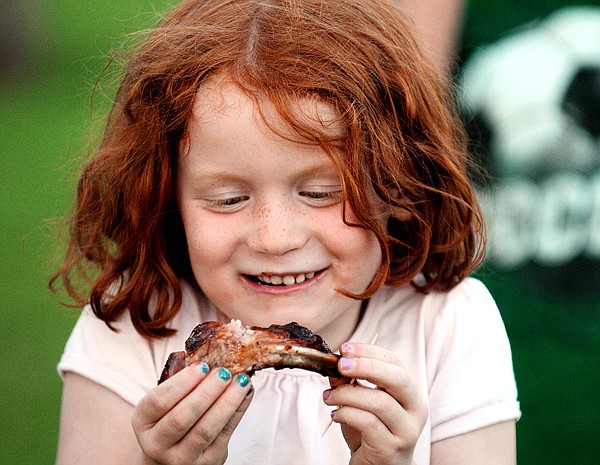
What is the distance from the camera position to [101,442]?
234 cm

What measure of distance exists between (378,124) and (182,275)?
66 cm

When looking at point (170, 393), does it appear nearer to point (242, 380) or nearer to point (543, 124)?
point (242, 380)

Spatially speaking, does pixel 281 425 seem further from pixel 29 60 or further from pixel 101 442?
pixel 29 60

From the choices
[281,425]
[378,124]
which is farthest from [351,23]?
[281,425]

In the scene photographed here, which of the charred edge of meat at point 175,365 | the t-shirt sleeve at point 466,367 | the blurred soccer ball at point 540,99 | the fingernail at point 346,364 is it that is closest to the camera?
the fingernail at point 346,364

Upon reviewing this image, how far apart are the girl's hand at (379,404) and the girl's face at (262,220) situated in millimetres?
285

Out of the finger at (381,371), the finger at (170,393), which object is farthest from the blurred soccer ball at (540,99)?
the finger at (170,393)

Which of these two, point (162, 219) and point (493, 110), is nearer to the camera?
point (162, 219)

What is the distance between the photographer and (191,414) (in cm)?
192

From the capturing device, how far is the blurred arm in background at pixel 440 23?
109 inches

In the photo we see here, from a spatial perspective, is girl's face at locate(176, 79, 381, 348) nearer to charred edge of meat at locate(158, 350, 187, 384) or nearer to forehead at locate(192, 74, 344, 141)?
forehead at locate(192, 74, 344, 141)

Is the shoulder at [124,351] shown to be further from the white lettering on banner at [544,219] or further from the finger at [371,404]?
the white lettering on banner at [544,219]

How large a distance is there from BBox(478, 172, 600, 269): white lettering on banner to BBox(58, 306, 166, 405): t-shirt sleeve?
1.16 metres

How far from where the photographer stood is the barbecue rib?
1932 mm
